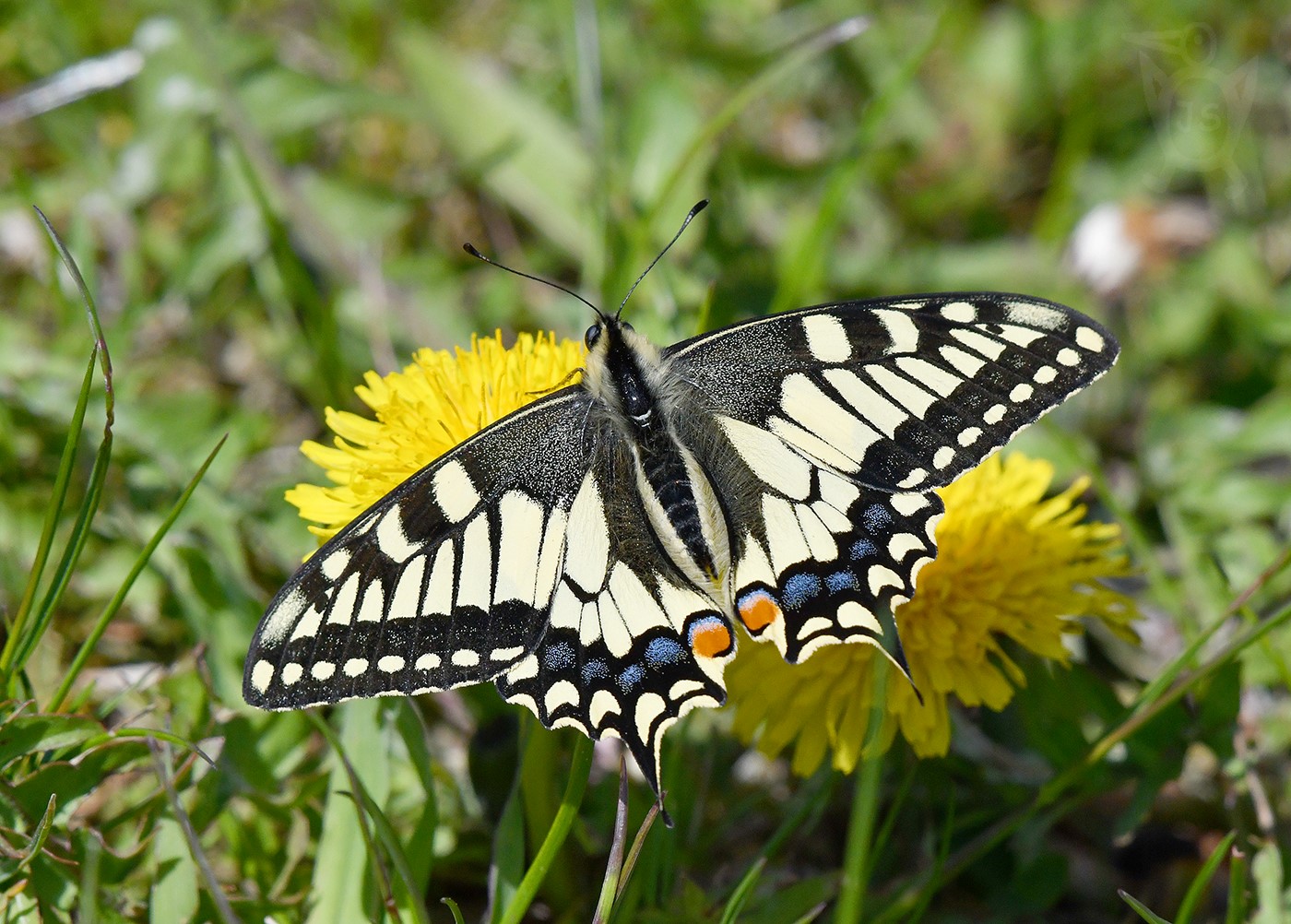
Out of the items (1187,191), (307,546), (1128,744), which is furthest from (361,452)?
(1187,191)

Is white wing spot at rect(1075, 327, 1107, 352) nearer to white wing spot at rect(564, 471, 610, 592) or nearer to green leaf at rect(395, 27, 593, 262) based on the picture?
white wing spot at rect(564, 471, 610, 592)

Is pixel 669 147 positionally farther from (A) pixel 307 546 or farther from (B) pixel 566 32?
(A) pixel 307 546

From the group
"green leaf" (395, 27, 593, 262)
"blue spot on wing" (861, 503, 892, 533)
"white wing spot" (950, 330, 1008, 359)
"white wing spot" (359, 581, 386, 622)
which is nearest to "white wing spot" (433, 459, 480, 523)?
"white wing spot" (359, 581, 386, 622)

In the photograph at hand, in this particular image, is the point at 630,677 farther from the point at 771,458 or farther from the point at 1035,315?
the point at 1035,315

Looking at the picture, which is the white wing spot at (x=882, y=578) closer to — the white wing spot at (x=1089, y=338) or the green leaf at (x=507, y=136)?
the white wing spot at (x=1089, y=338)

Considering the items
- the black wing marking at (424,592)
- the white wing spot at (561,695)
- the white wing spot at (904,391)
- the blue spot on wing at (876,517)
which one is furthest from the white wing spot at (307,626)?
the white wing spot at (904,391)
